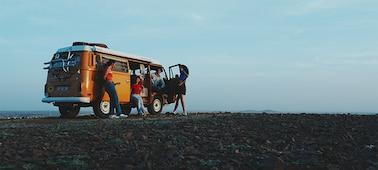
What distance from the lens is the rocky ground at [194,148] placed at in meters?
7.22

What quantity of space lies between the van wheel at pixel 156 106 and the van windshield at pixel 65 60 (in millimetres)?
4565

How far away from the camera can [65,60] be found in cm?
1755

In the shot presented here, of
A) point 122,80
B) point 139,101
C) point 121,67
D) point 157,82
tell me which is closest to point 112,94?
point 122,80

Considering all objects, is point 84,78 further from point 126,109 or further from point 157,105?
point 157,105

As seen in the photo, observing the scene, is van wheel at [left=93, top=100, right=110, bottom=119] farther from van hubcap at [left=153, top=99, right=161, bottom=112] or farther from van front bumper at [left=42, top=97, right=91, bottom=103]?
van hubcap at [left=153, top=99, right=161, bottom=112]

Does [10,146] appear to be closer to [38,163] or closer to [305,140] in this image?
[38,163]

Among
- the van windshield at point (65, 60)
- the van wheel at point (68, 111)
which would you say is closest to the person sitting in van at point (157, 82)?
the van wheel at point (68, 111)

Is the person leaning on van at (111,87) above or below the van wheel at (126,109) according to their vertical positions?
above

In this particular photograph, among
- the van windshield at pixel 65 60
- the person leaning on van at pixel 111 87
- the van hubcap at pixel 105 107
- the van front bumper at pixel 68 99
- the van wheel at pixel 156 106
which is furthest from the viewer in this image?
the van wheel at pixel 156 106

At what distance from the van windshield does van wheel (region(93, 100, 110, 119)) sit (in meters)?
1.52

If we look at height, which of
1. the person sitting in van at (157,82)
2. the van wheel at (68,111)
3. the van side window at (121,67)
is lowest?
the van wheel at (68,111)

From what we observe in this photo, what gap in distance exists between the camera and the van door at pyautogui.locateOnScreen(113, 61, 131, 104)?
60.7 feet

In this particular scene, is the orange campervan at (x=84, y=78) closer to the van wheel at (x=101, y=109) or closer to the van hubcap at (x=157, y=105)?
the van wheel at (x=101, y=109)

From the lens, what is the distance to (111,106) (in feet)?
58.0
